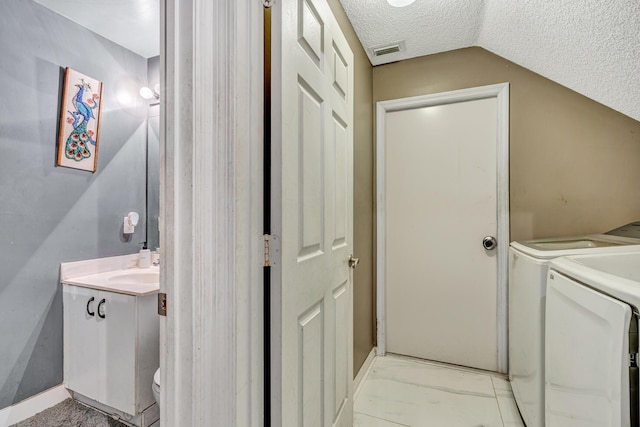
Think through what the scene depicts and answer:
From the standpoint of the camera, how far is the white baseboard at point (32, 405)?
160 cm

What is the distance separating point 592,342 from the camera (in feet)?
2.84

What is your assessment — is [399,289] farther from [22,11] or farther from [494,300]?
[22,11]

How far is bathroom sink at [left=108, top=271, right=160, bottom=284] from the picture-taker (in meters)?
1.91

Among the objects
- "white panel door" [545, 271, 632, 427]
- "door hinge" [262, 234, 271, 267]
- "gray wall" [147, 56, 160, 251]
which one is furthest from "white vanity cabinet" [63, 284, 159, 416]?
"white panel door" [545, 271, 632, 427]

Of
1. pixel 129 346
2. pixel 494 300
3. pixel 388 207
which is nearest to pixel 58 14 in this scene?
pixel 129 346

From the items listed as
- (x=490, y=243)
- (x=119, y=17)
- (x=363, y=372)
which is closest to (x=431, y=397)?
(x=363, y=372)

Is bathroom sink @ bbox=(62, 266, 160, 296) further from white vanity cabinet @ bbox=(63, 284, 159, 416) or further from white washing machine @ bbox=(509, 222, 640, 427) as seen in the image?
white washing machine @ bbox=(509, 222, 640, 427)

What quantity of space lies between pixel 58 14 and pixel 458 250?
3079 millimetres

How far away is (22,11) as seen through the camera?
169 cm

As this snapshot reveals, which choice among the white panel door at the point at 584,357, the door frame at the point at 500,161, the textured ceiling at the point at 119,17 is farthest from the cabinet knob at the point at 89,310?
the door frame at the point at 500,161

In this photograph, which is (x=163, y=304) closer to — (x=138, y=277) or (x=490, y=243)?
(x=138, y=277)

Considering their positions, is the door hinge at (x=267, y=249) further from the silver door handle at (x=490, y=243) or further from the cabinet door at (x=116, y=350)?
the silver door handle at (x=490, y=243)

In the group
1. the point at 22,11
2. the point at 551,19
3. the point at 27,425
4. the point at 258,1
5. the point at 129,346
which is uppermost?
the point at 22,11

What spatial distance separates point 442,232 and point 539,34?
1.29 meters
